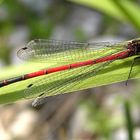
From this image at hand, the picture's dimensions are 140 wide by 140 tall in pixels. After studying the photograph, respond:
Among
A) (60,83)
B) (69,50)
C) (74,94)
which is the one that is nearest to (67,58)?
(69,50)

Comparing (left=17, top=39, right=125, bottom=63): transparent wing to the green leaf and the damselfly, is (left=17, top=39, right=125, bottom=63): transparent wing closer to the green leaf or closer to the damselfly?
the damselfly

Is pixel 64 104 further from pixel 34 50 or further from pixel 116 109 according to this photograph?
pixel 34 50

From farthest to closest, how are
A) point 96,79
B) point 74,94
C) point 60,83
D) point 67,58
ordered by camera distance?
point 74,94, point 67,58, point 60,83, point 96,79

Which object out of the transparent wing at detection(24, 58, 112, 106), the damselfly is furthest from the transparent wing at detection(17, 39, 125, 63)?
the transparent wing at detection(24, 58, 112, 106)

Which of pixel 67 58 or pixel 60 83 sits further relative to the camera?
pixel 67 58

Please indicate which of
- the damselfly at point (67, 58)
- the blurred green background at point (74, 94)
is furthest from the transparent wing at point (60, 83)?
the blurred green background at point (74, 94)

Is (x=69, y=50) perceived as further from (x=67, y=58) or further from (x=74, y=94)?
(x=74, y=94)
